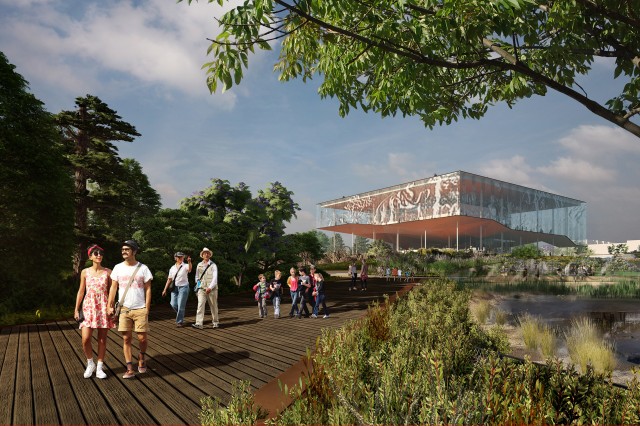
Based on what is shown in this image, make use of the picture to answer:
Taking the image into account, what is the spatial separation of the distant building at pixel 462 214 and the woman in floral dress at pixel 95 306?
53002 mm

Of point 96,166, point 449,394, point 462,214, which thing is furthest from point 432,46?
point 462,214

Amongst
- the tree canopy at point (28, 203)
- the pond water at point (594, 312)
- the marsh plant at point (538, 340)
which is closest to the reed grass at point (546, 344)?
the marsh plant at point (538, 340)

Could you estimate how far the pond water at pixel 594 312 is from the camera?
38.7 ft

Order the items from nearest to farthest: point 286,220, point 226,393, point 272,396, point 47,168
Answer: point 272,396, point 226,393, point 47,168, point 286,220

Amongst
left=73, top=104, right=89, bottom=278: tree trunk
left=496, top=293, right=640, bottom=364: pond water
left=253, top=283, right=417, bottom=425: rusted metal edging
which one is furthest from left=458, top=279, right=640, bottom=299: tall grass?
left=73, top=104, right=89, bottom=278: tree trunk

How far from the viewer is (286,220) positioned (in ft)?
90.0

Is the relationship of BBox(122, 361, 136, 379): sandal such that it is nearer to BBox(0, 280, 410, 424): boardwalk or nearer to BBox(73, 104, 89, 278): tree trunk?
BBox(0, 280, 410, 424): boardwalk

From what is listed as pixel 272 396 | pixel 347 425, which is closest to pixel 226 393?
pixel 272 396

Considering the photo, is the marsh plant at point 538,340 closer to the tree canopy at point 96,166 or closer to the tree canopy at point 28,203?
the tree canopy at point 28,203

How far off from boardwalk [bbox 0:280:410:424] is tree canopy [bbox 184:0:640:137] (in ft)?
15.2

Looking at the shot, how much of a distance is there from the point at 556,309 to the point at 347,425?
18625 millimetres

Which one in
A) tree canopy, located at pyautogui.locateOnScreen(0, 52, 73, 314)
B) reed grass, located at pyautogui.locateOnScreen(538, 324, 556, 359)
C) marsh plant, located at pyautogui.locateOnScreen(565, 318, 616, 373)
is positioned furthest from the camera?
tree canopy, located at pyautogui.locateOnScreen(0, 52, 73, 314)

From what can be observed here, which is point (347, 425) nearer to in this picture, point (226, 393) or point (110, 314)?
point (226, 393)

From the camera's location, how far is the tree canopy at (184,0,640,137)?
602 centimetres
